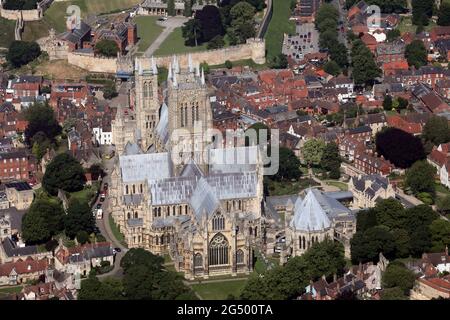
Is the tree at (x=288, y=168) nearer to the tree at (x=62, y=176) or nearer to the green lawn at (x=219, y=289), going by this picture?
the tree at (x=62, y=176)

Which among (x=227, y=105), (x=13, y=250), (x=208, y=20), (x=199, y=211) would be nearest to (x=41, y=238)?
(x=13, y=250)

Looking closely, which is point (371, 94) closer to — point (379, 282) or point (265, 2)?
point (265, 2)

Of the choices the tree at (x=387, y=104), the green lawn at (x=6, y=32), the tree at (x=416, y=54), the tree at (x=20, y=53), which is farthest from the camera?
the green lawn at (x=6, y=32)

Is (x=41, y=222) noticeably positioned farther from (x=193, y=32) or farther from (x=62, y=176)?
(x=193, y=32)

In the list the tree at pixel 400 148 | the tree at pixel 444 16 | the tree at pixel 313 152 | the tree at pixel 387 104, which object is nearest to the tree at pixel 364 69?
the tree at pixel 387 104

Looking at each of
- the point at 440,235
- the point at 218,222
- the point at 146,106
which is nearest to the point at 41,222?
the point at 218,222
